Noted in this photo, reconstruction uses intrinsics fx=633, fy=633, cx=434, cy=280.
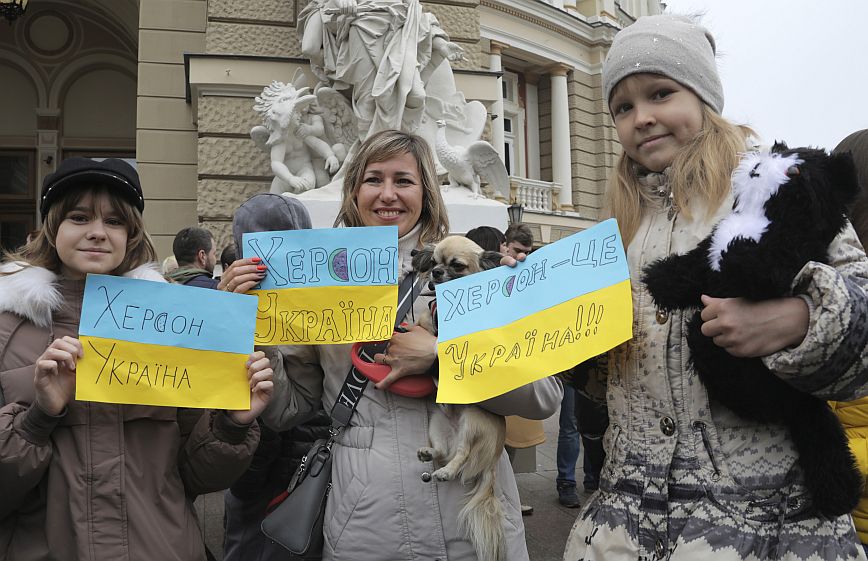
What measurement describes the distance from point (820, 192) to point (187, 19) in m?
10.9

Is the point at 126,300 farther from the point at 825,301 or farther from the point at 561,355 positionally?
the point at 825,301

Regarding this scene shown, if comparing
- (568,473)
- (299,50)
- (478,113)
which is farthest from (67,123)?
(568,473)

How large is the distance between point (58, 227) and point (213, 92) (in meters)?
7.73

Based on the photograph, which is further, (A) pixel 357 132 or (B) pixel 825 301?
(A) pixel 357 132

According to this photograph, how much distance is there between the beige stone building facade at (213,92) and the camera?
8977mm

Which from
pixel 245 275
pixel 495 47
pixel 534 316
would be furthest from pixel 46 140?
pixel 534 316

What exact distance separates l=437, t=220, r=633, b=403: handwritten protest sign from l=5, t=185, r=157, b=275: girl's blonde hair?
38.2 inches

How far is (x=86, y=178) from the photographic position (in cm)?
188

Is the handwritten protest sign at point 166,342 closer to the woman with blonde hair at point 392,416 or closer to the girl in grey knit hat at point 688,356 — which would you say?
the woman with blonde hair at point 392,416

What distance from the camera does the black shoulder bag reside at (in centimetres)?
182

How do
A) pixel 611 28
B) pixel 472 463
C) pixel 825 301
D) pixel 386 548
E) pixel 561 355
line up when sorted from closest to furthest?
1. pixel 825 301
2. pixel 561 355
3. pixel 386 548
4. pixel 472 463
5. pixel 611 28

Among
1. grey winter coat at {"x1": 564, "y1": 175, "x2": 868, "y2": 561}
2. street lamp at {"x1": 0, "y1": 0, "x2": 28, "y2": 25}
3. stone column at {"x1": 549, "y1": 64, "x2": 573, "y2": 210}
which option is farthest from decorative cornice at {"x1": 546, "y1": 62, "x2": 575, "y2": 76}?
grey winter coat at {"x1": 564, "y1": 175, "x2": 868, "y2": 561}

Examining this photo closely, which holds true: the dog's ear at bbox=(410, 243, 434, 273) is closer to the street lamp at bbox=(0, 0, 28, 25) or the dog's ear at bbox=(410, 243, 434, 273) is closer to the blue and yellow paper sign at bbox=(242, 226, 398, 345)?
the blue and yellow paper sign at bbox=(242, 226, 398, 345)

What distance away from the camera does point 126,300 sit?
185 cm
